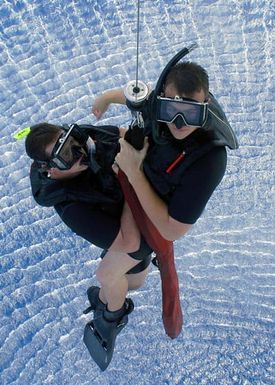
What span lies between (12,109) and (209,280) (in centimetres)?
111

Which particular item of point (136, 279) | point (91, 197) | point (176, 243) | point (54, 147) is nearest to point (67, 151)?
point (54, 147)

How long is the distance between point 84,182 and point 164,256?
32 cm

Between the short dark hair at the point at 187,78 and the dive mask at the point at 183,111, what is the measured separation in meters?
0.03

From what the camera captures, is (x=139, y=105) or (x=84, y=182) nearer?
(x=139, y=105)

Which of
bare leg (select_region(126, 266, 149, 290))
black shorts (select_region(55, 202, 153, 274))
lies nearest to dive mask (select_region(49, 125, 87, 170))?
black shorts (select_region(55, 202, 153, 274))

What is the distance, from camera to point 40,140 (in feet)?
4.71

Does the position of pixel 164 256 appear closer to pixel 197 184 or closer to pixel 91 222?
pixel 91 222

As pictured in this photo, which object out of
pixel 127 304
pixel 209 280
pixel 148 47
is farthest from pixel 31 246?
pixel 148 47

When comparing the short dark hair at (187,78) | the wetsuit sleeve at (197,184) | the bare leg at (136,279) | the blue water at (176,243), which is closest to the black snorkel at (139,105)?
the short dark hair at (187,78)

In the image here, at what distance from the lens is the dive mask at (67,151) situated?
4.65ft

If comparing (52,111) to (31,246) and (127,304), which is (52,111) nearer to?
(31,246)

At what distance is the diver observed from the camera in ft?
4.72

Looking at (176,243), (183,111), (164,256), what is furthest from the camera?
(176,243)

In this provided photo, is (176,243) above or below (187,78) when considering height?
below
